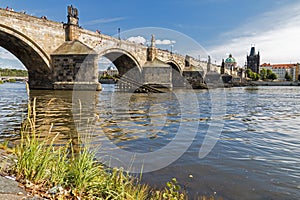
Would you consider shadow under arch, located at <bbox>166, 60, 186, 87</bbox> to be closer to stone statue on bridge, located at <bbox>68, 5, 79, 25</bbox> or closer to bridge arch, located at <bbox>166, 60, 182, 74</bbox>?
Result: bridge arch, located at <bbox>166, 60, 182, 74</bbox>

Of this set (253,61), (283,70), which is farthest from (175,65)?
(283,70)

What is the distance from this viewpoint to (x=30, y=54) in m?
27.1

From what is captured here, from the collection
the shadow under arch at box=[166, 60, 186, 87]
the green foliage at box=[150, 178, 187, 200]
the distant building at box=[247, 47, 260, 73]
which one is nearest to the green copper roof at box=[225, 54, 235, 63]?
the distant building at box=[247, 47, 260, 73]

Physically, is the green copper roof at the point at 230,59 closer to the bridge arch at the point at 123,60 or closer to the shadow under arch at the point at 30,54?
the bridge arch at the point at 123,60

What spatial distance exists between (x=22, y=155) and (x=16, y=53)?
95.2ft

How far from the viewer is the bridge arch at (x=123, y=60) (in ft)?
123

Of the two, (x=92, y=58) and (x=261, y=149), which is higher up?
(x=92, y=58)

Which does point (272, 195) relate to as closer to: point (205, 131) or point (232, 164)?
point (232, 164)

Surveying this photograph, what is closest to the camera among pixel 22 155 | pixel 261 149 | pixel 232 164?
pixel 22 155

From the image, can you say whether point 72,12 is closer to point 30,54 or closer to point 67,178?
point 30,54

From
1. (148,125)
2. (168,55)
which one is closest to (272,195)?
(148,125)

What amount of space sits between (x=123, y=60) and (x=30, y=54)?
58.8 ft

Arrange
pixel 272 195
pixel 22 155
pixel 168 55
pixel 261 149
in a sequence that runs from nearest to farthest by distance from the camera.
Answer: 1. pixel 22 155
2. pixel 272 195
3. pixel 261 149
4. pixel 168 55

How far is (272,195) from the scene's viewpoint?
344cm
